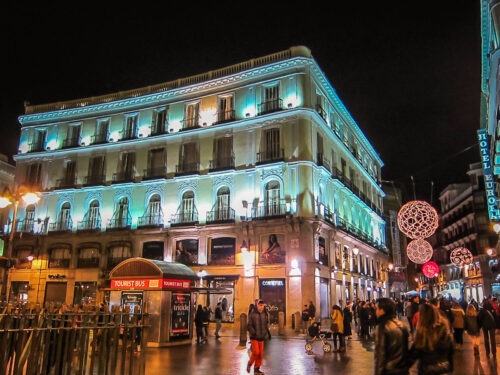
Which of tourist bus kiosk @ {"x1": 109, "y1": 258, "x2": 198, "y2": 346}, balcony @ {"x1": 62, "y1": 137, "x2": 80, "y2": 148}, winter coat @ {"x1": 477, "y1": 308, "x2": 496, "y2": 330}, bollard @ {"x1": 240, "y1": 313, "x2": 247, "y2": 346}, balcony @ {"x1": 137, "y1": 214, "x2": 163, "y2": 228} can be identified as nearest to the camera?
winter coat @ {"x1": 477, "y1": 308, "x2": 496, "y2": 330}

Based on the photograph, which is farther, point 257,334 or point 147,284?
point 147,284

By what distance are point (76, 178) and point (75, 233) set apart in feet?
16.2

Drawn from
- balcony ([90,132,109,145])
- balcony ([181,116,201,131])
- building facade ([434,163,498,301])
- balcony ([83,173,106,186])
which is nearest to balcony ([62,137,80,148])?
balcony ([90,132,109,145])

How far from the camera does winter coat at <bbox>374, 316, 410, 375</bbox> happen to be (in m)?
5.14

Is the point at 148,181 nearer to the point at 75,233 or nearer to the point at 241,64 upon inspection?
the point at 75,233

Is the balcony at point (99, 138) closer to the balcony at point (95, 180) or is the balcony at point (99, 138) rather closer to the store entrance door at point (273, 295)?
the balcony at point (95, 180)

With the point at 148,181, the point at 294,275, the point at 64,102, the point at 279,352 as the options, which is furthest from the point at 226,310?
the point at 64,102

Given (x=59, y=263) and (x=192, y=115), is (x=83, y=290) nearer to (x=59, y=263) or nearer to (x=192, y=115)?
(x=59, y=263)

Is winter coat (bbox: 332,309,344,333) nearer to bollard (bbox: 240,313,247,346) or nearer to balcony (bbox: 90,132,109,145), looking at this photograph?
bollard (bbox: 240,313,247,346)

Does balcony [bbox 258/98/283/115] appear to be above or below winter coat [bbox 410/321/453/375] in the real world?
above

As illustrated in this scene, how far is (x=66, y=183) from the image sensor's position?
125ft

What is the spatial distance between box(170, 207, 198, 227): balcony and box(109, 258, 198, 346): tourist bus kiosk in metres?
13.5

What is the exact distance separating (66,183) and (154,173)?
29.0 ft

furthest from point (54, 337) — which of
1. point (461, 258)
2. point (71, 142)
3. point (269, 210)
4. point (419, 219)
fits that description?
point (71, 142)
